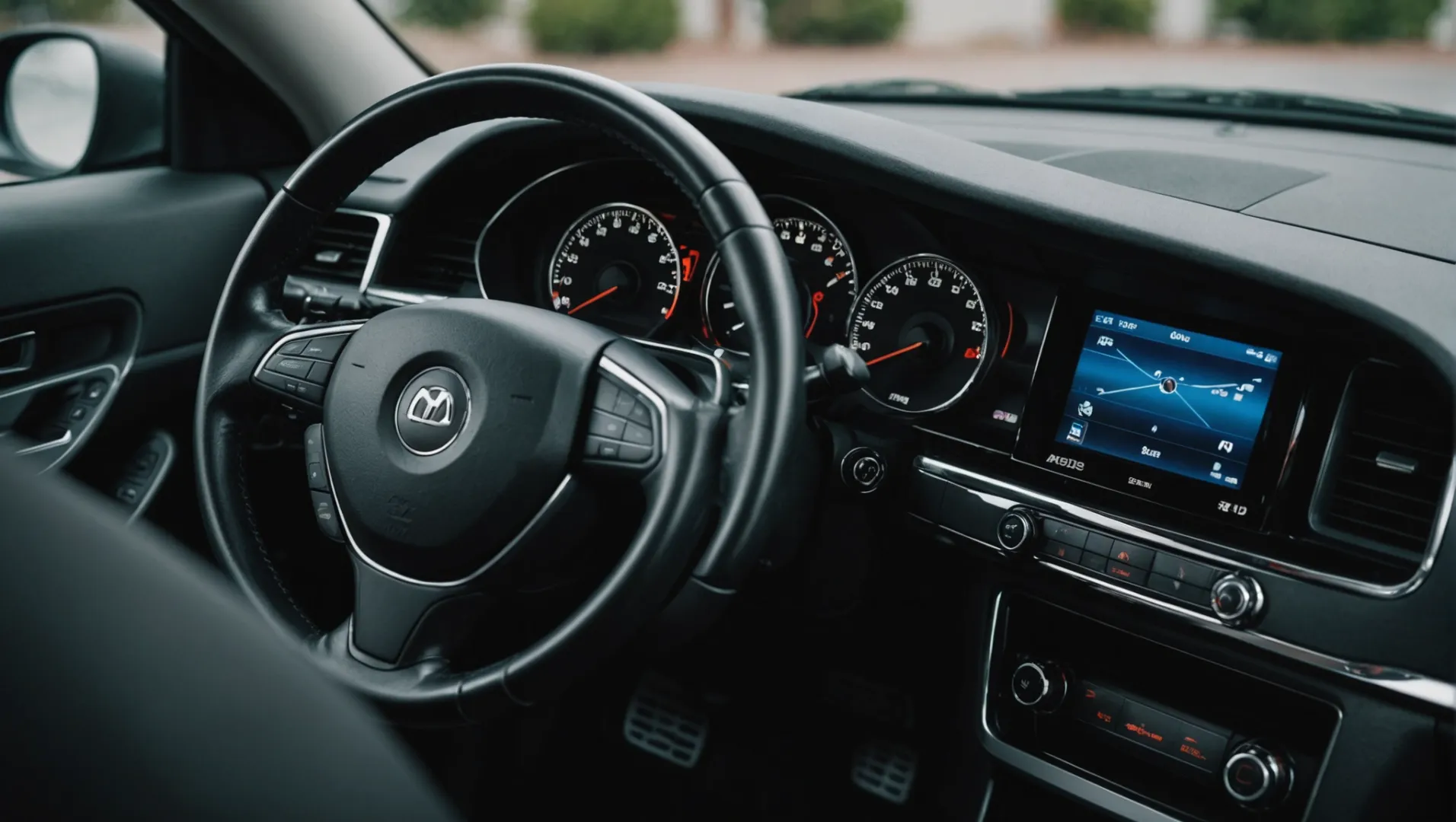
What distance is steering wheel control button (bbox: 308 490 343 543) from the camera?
5.31ft

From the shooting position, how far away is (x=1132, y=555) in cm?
168

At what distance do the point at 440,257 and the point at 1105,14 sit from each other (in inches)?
180

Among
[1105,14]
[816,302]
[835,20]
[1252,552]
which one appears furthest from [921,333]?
[1105,14]

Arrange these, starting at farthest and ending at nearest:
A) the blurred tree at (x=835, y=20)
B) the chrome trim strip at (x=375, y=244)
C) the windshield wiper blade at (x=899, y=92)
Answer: the blurred tree at (x=835, y=20), the windshield wiper blade at (x=899, y=92), the chrome trim strip at (x=375, y=244)

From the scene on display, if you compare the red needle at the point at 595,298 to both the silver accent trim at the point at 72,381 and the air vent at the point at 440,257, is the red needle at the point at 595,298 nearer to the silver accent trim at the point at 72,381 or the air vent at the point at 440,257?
the air vent at the point at 440,257

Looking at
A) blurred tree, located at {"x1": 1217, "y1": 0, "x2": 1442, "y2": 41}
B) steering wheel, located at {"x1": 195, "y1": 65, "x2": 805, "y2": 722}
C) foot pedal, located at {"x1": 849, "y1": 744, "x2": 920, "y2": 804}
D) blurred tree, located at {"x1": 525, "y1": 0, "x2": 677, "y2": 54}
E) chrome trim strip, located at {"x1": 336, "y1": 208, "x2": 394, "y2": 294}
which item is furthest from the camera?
blurred tree, located at {"x1": 525, "y1": 0, "x2": 677, "y2": 54}

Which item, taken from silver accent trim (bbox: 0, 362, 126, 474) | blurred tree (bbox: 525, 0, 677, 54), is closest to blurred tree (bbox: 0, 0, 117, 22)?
silver accent trim (bbox: 0, 362, 126, 474)

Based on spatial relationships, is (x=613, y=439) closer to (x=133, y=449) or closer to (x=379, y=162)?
(x=379, y=162)

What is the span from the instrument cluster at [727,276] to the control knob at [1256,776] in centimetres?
60

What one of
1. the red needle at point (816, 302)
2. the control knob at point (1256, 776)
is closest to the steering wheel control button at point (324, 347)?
the red needle at point (816, 302)

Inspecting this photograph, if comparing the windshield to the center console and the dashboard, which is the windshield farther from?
the center console

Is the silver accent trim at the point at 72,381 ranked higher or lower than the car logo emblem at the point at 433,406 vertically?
lower

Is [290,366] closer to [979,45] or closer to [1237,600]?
[1237,600]

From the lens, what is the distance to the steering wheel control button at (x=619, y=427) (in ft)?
4.82
